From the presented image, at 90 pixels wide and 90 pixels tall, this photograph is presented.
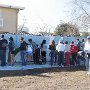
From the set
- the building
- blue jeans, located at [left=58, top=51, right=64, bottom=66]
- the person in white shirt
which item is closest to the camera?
the person in white shirt

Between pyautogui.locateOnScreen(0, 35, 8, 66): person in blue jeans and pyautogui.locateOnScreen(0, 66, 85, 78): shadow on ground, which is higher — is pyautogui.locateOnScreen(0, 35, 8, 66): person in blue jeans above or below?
above

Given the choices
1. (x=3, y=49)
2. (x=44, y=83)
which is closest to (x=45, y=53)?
(x=3, y=49)

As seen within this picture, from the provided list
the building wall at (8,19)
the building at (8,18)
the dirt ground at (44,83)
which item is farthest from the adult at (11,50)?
the building wall at (8,19)

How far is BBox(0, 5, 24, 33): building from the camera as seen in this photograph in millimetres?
33062

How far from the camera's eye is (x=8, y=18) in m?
33.6

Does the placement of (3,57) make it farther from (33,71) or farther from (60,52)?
(60,52)

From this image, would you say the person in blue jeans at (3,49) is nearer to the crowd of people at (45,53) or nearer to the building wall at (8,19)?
the crowd of people at (45,53)

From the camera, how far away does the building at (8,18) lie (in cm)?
3306

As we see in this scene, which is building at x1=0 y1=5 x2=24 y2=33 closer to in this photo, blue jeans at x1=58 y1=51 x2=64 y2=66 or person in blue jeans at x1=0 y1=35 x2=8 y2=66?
blue jeans at x1=58 y1=51 x2=64 y2=66

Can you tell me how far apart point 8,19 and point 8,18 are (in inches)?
3.8

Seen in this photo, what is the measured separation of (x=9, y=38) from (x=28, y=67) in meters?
2.13

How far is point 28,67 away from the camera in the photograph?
67.2 feet

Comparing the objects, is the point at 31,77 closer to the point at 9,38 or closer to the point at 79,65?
the point at 9,38

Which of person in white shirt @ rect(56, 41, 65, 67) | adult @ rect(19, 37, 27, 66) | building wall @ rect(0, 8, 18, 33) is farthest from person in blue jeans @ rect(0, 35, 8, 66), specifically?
building wall @ rect(0, 8, 18, 33)
